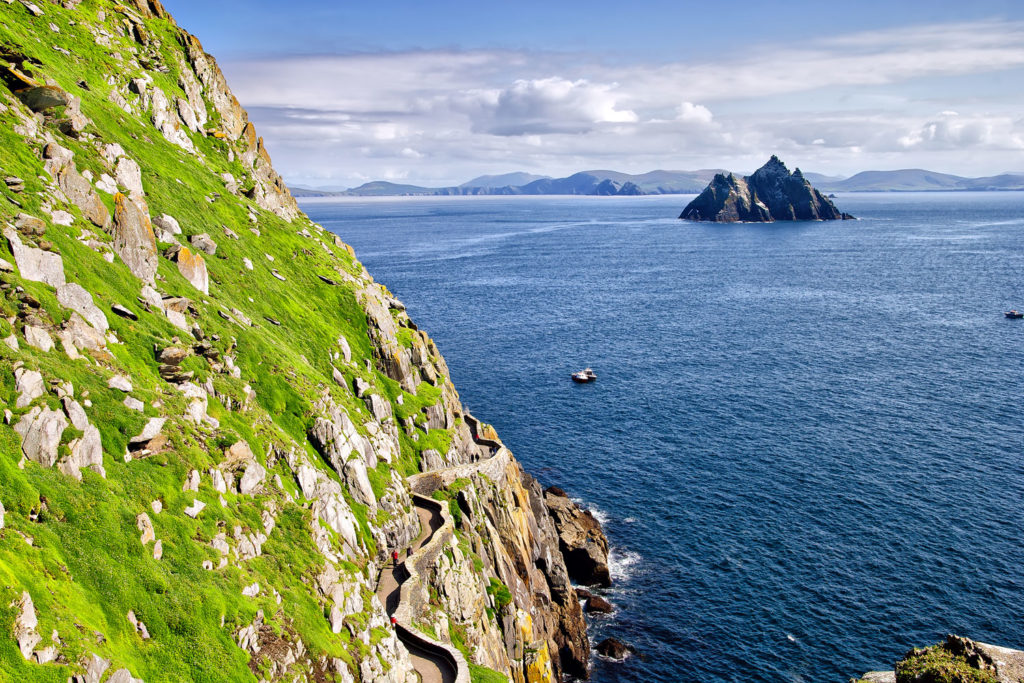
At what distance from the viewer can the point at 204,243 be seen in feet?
187

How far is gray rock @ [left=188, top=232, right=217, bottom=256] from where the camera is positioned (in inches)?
2223

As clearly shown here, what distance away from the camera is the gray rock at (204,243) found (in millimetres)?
56469

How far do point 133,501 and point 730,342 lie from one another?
418 ft

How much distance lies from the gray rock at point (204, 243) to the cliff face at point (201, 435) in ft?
0.75

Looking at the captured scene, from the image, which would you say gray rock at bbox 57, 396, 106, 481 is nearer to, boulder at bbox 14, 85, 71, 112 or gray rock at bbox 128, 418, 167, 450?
→ gray rock at bbox 128, 418, 167, 450

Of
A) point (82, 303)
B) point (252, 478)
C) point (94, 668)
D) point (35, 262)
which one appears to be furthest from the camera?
point (252, 478)

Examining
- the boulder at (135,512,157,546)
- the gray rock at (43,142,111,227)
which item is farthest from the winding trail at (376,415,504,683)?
the gray rock at (43,142,111,227)

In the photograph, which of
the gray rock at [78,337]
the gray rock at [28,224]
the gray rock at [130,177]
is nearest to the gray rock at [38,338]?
the gray rock at [78,337]

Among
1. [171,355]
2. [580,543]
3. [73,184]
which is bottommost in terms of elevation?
[580,543]

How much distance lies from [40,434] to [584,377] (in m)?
97.2

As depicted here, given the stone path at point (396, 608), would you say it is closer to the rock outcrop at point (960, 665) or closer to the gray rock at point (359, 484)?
the gray rock at point (359, 484)

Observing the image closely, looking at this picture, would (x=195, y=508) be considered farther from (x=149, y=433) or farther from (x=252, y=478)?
(x=252, y=478)

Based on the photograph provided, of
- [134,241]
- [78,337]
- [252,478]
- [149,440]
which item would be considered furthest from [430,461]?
[78,337]

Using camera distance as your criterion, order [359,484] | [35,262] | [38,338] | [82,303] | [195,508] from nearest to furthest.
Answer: [38,338] → [195,508] → [35,262] → [82,303] → [359,484]
